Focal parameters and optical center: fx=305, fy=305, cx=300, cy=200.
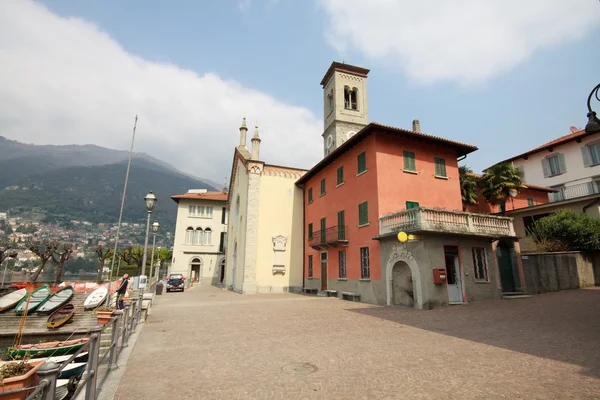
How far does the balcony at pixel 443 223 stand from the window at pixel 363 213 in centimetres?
144

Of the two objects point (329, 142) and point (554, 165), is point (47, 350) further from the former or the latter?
point (554, 165)

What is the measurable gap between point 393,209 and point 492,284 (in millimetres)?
6295

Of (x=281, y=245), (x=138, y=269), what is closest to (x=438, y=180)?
(x=281, y=245)

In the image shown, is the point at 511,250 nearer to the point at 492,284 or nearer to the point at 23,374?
the point at 492,284

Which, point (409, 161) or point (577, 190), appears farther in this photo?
point (577, 190)

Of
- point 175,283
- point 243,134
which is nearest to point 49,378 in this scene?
point 175,283

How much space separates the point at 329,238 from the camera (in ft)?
71.3

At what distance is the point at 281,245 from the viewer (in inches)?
1044

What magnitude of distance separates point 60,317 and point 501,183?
2875cm

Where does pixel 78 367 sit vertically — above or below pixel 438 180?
below

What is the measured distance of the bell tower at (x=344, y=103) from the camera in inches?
1423

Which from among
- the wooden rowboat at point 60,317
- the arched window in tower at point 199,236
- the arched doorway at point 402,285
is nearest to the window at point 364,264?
the arched doorway at point 402,285

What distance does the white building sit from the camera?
42.1 metres

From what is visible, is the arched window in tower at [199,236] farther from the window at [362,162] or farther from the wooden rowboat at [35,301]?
the window at [362,162]
